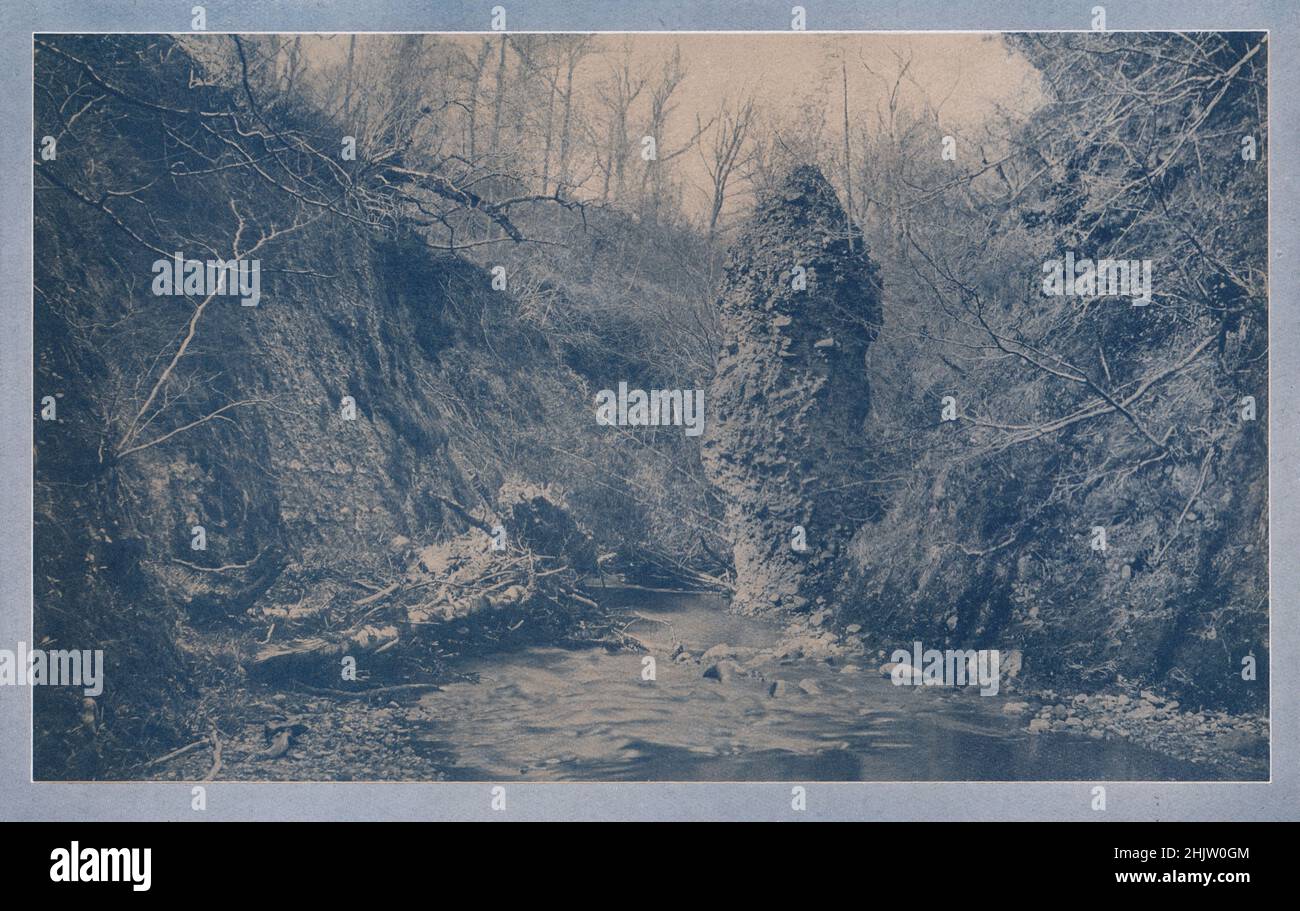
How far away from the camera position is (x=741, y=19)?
5250 millimetres

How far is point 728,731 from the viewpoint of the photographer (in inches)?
204

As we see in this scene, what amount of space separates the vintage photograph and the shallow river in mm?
22

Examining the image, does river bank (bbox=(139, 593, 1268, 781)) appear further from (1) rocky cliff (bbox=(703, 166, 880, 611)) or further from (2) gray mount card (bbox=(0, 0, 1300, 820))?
(1) rocky cliff (bbox=(703, 166, 880, 611))

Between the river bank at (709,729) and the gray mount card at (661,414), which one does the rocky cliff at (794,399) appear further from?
the river bank at (709,729)

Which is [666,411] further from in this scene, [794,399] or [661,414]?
[794,399]

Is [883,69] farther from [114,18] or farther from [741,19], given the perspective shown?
[114,18]

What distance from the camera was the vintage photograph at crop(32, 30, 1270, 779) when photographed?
521cm

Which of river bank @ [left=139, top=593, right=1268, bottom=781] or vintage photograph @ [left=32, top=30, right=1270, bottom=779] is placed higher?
vintage photograph @ [left=32, top=30, right=1270, bottom=779]

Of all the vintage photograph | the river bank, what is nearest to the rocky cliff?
the vintage photograph

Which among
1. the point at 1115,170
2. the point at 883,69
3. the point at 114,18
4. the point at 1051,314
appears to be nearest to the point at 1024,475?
the point at 1051,314

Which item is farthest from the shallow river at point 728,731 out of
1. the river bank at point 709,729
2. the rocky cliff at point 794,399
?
the rocky cliff at point 794,399

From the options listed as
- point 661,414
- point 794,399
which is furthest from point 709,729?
point 794,399

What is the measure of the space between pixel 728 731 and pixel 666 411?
5.89ft

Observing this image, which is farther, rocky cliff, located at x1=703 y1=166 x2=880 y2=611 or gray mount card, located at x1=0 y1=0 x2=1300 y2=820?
rocky cliff, located at x1=703 y1=166 x2=880 y2=611
